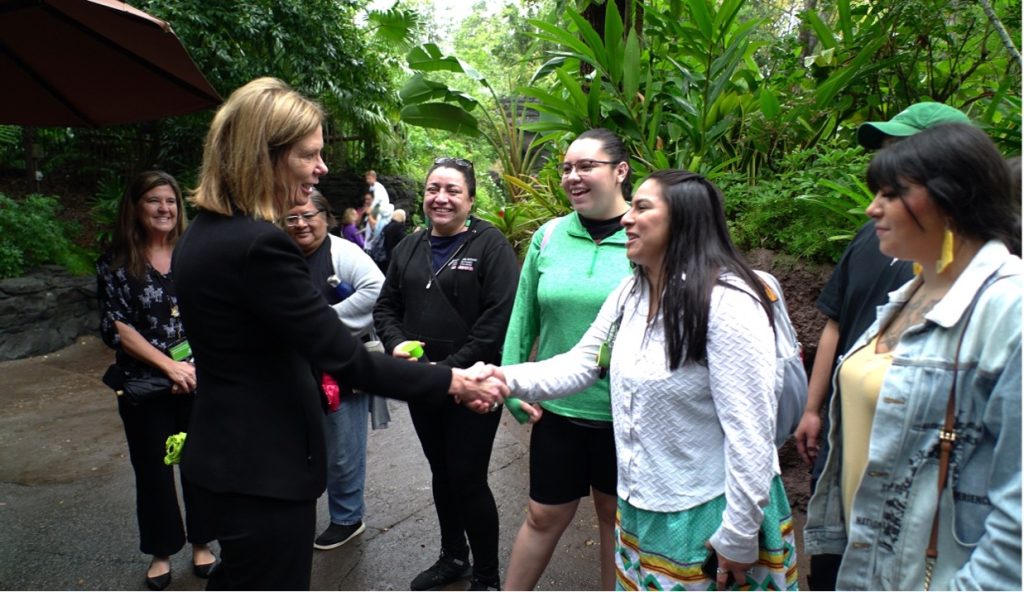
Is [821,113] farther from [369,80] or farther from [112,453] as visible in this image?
[369,80]

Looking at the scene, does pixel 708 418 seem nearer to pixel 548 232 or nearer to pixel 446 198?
pixel 548 232

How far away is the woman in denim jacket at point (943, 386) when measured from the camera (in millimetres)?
1496

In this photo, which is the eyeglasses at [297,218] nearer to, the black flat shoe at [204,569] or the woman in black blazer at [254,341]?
the woman in black blazer at [254,341]

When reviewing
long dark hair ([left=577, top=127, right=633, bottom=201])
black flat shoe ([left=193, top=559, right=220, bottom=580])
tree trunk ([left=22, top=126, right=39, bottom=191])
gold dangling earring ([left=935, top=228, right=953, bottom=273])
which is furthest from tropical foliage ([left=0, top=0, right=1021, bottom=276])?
black flat shoe ([left=193, top=559, right=220, bottom=580])

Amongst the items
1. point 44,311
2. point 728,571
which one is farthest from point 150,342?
point 44,311

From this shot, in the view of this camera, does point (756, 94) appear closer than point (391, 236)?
Yes

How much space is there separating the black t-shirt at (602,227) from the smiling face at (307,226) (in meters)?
1.51

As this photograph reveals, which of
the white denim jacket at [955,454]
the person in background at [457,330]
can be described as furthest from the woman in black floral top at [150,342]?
the white denim jacket at [955,454]

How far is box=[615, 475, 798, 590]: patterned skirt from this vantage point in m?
2.07

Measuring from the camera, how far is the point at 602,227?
311 cm

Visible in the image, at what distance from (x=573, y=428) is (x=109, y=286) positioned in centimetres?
241

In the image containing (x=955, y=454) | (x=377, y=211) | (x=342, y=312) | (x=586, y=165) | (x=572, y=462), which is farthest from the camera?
(x=377, y=211)

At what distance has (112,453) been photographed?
18.5ft

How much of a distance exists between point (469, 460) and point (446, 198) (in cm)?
128
